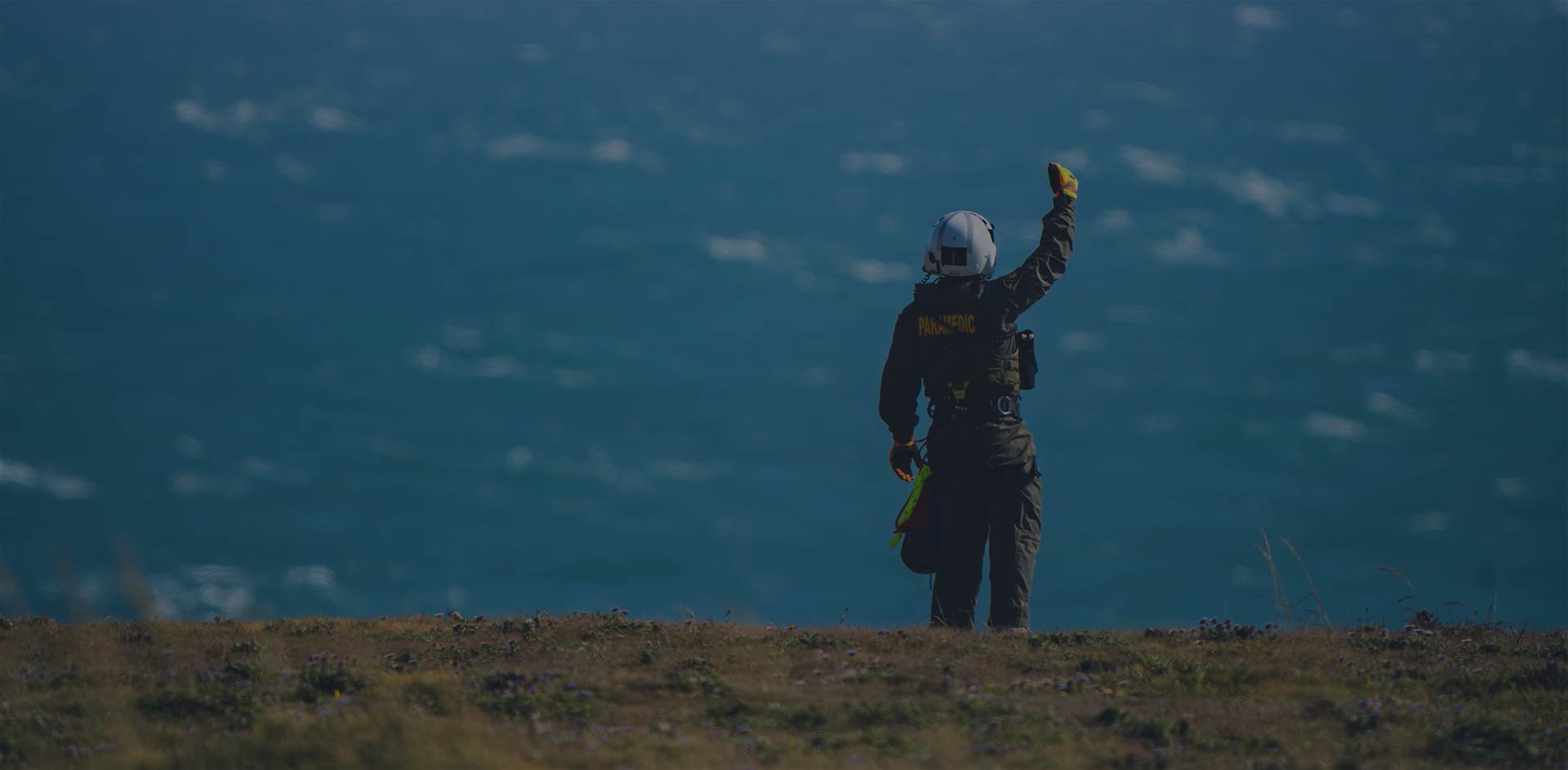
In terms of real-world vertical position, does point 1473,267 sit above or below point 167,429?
above

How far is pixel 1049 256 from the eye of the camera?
43.5 feet

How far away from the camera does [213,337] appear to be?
180 metres

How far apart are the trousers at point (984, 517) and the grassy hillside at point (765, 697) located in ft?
2.99

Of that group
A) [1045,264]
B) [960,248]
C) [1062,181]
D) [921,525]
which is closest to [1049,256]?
[1045,264]

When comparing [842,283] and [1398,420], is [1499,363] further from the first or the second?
[842,283]

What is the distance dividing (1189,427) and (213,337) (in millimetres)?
102425

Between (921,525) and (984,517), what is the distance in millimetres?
501

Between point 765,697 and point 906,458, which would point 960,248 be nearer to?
point 906,458

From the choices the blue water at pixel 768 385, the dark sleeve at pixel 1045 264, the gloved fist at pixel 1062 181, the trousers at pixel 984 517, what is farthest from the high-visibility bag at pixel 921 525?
the blue water at pixel 768 385

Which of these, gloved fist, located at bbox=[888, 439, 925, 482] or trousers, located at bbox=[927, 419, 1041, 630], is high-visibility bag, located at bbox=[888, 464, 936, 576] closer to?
trousers, located at bbox=[927, 419, 1041, 630]

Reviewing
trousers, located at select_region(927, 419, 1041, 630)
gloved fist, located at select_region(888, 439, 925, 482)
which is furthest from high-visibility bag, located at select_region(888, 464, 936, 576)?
gloved fist, located at select_region(888, 439, 925, 482)

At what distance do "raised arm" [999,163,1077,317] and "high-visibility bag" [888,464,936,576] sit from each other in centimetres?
154

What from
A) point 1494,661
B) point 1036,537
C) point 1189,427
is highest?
point 1189,427

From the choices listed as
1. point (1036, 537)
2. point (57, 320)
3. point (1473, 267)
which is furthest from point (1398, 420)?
point (1036, 537)
